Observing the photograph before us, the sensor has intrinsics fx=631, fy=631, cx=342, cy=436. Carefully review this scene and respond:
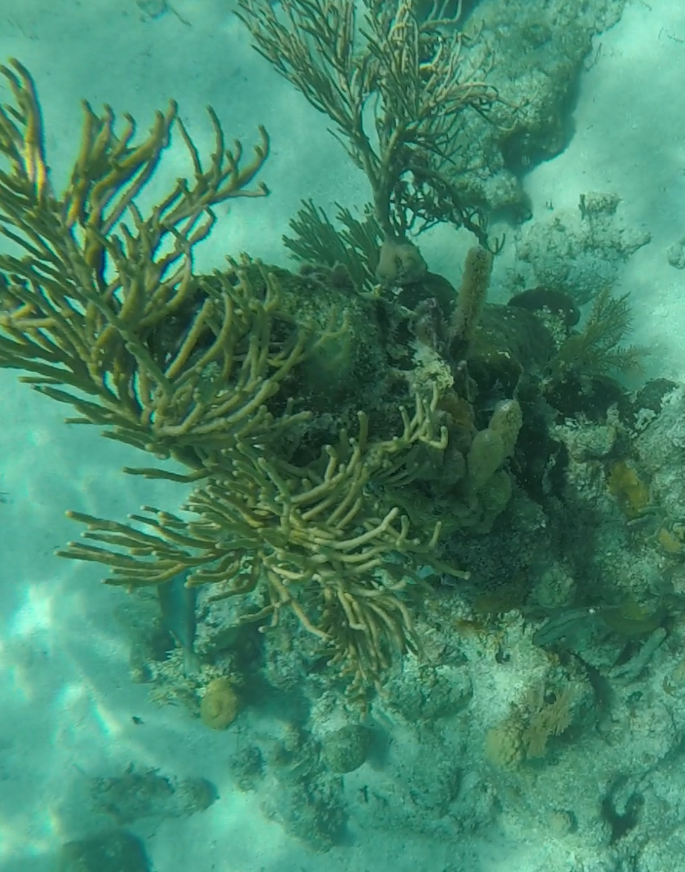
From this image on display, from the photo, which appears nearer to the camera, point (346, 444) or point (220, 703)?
point (346, 444)

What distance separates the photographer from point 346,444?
8.71 ft

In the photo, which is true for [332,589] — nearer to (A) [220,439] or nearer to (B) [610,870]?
(A) [220,439]

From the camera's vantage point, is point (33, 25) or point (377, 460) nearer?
point (377, 460)

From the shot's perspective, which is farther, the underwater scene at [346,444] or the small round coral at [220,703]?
the small round coral at [220,703]

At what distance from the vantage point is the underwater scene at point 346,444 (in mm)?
2496

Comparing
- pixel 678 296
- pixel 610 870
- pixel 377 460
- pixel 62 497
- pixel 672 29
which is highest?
pixel 672 29

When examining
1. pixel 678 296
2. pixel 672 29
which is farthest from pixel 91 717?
pixel 672 29

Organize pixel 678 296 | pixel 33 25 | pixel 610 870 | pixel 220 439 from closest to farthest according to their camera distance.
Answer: pixel 220 439 → pixel 610 870 → pixel 678 296 → pixel 33 25

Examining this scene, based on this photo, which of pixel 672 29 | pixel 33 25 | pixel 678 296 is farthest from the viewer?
pixel 33 25

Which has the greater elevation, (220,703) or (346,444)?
(346,444)

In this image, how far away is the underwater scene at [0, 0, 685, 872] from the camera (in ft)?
8.19

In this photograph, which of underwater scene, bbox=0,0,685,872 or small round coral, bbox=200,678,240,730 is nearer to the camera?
underwater scene, bbox=0,0,685,872

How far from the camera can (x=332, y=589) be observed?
282 cm

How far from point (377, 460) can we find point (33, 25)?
882 cm
